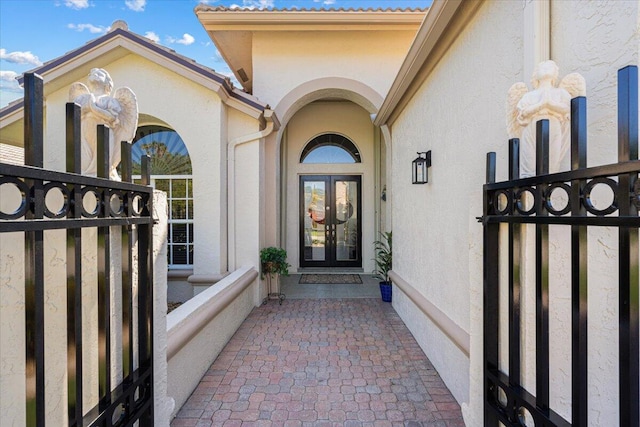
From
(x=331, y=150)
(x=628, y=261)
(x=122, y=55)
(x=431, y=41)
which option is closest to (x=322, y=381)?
(x=628, y=261)

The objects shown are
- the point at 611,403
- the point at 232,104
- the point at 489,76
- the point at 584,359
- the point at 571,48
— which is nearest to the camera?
the point at 584,359

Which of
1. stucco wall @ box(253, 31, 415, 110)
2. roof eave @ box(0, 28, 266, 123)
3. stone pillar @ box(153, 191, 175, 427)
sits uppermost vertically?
stucco wall @ box(253, 31, 415, 110)

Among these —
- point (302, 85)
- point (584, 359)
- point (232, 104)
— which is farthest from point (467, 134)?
point (302, 85)

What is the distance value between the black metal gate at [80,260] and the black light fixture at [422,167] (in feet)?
10.3

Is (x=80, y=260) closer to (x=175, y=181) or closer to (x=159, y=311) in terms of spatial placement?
(x=159, y=311)

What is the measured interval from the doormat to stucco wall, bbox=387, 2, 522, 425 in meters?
3.31

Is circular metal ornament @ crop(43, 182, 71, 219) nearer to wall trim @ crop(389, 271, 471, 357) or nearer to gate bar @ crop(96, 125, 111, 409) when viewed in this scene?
gate bar @ crop(96, 125, 111, 409)

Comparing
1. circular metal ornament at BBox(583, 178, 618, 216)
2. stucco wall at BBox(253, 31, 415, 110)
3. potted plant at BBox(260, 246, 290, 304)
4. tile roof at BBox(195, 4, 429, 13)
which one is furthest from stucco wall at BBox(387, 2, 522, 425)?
tile roof at BBox(195, 4, 429, 13)

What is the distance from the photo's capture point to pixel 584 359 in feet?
4.14

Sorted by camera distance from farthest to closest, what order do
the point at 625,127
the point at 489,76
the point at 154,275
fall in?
the point at 489,76 → the point at 154,275 → the point at 625,127

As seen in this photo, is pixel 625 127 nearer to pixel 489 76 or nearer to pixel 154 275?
pixel 489 76

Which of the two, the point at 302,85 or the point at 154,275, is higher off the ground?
the point at 302,85

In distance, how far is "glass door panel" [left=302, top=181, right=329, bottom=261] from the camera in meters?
9.34

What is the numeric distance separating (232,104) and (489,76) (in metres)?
4.69
